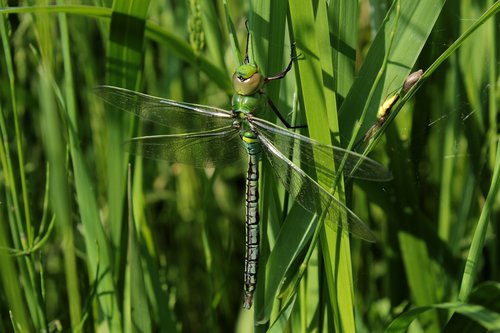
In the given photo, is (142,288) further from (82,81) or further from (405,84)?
(82,81)

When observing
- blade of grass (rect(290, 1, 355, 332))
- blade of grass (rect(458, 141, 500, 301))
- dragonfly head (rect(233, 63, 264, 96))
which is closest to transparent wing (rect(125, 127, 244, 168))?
dragonfly head (rect(233, 63, 264, 96))

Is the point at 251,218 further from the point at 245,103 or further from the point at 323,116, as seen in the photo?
the point at 323,116

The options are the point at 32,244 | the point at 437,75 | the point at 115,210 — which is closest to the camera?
the point at 32,244

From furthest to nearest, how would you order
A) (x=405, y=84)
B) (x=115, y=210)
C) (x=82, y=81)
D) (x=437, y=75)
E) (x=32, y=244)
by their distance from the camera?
(x=82, y=81) → (x=437, y=75) → (x=115, y=210) → (x=32, y=244) → (x=405, y=84)

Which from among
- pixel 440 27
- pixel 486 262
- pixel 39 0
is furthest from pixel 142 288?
pixel 486 262

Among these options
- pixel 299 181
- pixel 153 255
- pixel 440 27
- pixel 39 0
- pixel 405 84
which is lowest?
pixel 153 255

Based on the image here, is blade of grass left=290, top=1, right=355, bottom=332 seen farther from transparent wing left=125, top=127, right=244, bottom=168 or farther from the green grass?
transparent wing left=125, top=127, right=244, bottom=168
